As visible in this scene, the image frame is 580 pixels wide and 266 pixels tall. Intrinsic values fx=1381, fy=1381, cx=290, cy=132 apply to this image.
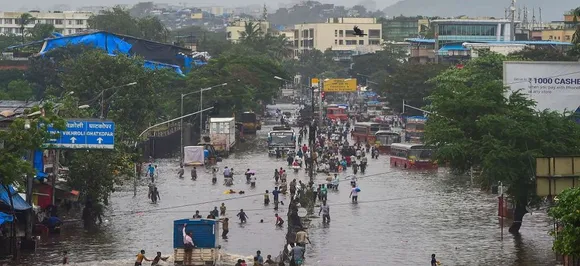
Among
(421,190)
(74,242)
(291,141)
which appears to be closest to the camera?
(74,242)

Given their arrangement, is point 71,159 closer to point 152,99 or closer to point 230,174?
point 230,174

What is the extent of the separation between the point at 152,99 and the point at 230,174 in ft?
53.5

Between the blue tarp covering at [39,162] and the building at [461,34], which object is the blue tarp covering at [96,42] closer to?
the building at [461,34]

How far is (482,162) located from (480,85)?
733 cm

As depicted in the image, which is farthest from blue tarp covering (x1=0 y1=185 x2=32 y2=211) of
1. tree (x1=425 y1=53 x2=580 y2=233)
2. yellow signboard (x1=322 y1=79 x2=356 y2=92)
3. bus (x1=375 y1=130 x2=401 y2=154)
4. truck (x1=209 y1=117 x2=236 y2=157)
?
yellow signboard (x1=322 y1=79 x2=356 y2=92)

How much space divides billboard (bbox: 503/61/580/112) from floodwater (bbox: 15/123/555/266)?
5.08m

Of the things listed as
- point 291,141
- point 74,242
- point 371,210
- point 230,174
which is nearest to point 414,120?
point 291,141

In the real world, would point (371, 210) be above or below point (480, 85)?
below

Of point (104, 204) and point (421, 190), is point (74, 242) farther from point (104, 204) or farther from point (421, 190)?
point (421, 190)

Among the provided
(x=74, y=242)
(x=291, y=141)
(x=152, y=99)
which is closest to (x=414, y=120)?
(x=291, y=141)

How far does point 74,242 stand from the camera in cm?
4644

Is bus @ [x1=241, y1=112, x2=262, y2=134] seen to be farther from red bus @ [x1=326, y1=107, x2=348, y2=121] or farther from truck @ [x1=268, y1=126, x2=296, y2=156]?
truck @ [x1=268, y1=126, x2=296, y2=156]

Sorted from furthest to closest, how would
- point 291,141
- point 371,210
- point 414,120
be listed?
point 414,120, point 291,141, point 371,210

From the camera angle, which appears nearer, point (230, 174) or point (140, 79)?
point (230, 174)
